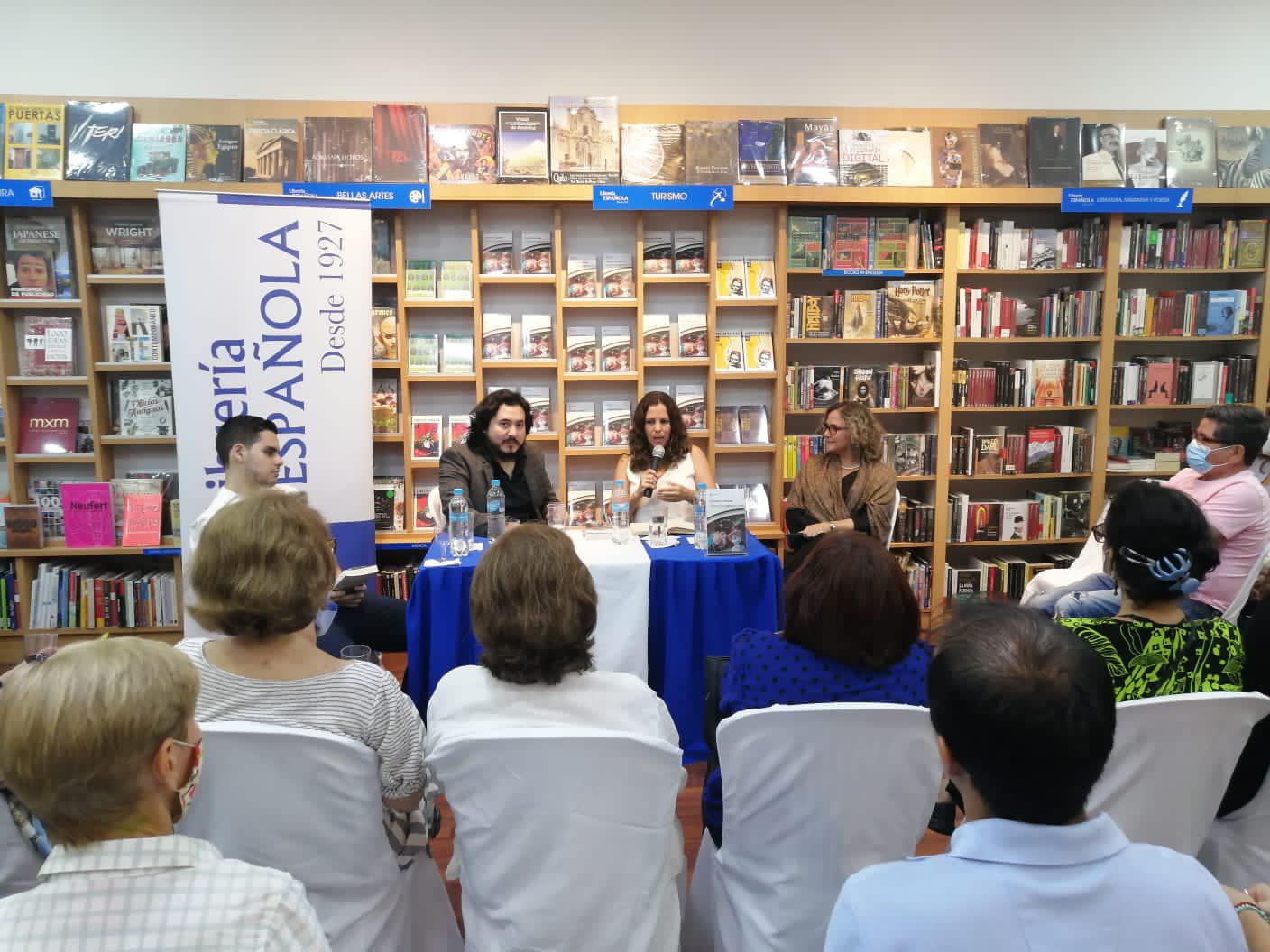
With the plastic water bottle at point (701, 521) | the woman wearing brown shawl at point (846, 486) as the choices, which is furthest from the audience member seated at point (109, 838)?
the woman wearing brown shawl at point (846, 486)

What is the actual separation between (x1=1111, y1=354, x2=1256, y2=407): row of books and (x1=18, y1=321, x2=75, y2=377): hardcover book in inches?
239

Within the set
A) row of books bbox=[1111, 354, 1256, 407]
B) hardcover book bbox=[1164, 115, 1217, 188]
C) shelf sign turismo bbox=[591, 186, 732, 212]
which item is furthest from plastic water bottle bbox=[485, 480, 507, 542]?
hardcover book bbox=[1164, 115, 1217, 188]

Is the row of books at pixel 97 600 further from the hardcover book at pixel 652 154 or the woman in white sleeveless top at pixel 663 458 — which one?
the hardcover book at pixel 652 154

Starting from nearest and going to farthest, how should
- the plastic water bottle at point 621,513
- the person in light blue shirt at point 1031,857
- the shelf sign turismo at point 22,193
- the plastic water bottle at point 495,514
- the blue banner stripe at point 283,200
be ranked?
the person in light blue shirt at point 1031,857
the plastic water bottle at point 495,514
the plastic water bottle at point 621,513
the blue banner stripe at point 283,200
the shelf sign turismo at point 22,193

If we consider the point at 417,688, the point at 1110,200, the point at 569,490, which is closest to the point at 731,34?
the point at 1110,200

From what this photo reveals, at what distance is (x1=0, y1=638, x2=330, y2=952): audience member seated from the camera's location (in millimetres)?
946

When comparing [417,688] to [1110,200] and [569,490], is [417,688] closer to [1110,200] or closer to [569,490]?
[569,490]

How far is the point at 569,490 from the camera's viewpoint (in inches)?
204

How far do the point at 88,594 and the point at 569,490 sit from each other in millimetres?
2741

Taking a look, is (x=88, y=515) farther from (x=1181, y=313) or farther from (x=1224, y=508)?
(x=1181, y=313)

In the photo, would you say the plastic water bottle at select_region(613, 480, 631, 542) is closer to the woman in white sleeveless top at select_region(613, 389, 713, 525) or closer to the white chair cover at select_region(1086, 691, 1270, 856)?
the woman in white sleeveless top at select_region(613, 389, 713, 525)

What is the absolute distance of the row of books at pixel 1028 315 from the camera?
5.09 meters

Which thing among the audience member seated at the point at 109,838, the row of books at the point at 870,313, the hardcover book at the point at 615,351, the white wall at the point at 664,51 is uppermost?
the white wall at the point at 664,51

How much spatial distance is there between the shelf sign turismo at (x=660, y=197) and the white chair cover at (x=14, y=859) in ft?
12.7
